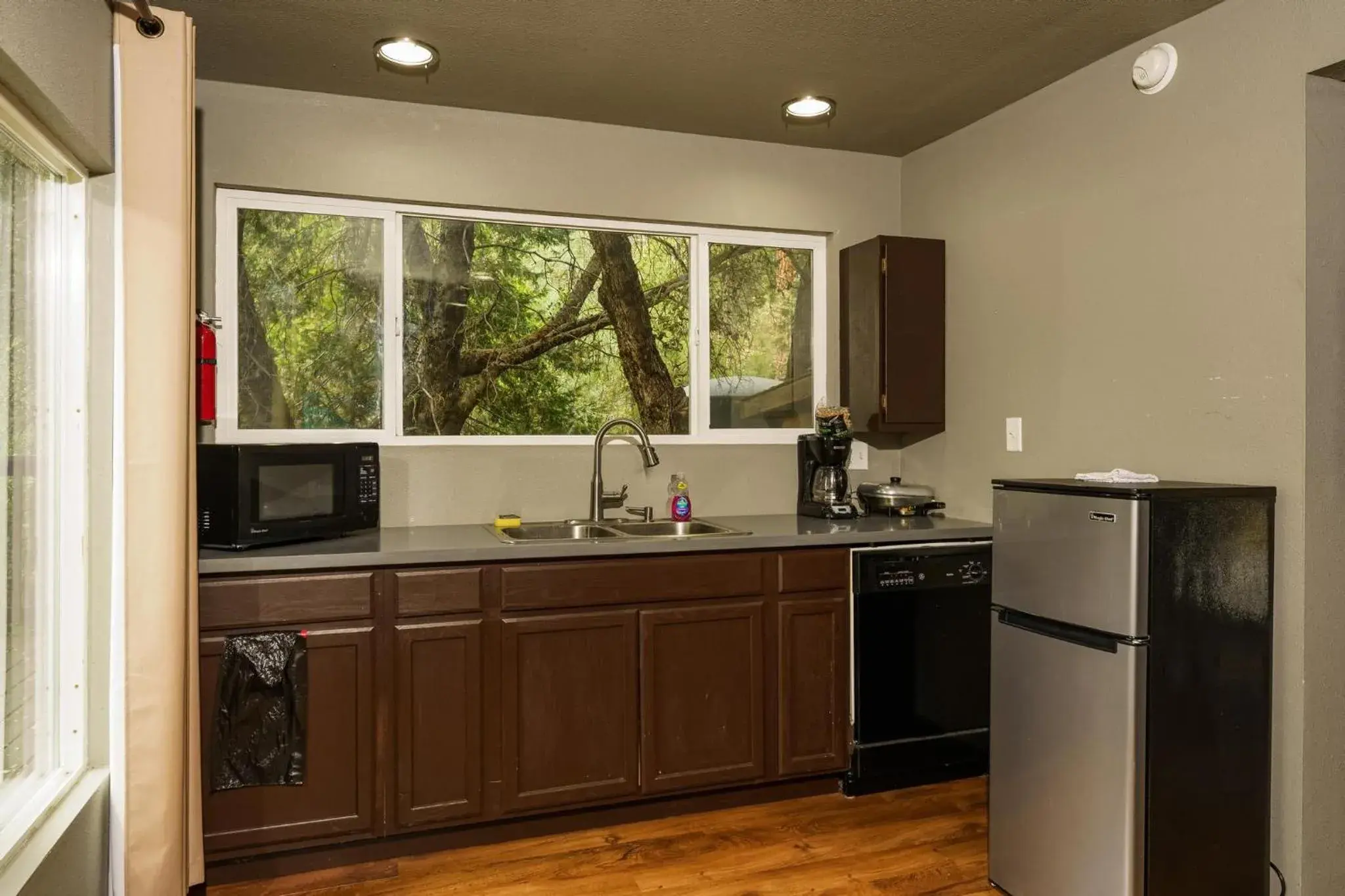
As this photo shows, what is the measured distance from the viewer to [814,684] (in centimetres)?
293

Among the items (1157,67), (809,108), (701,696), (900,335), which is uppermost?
(809,108)

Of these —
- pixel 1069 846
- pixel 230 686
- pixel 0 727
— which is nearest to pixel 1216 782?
pixel 1069 846

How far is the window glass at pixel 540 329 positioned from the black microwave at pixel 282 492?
0.46 meters

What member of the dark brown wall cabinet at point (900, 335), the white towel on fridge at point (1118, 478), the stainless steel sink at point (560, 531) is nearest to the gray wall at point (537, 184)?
the stainless steel sink at point (560, 531)

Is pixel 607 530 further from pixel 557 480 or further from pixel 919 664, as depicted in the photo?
pixel 919 664

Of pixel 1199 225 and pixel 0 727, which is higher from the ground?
pixel 1199 225

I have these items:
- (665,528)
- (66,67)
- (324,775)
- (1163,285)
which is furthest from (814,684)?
(66,67)

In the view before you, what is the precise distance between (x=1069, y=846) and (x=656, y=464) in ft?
5.96

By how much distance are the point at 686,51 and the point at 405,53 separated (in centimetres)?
83

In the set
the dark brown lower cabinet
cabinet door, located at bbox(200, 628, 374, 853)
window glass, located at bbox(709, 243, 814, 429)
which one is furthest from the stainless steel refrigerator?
cabinet door, located at bbox(200, 628, 374, 853)

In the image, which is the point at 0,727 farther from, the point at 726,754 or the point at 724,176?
the point at 724,176

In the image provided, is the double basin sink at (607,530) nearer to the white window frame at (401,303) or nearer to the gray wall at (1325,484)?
the white window frame at (401,303)

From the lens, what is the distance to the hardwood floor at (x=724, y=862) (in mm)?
2418

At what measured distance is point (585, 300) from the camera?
11.2ft
